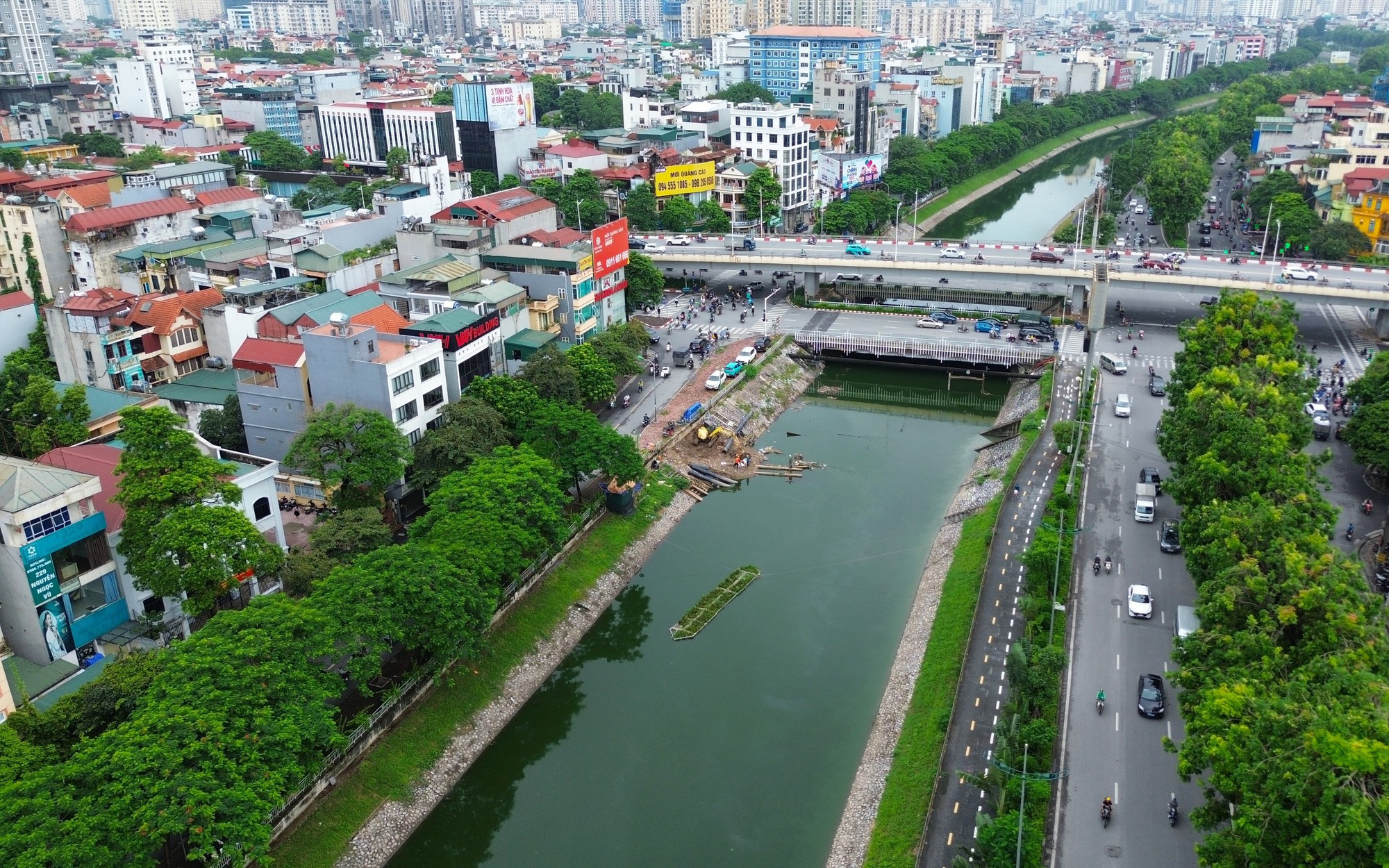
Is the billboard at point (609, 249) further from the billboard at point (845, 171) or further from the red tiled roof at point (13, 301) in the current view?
the billboard at point (845, 171)

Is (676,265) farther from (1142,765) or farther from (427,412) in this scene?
(1142,765)

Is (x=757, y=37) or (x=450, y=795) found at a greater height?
(x=757, y=37)

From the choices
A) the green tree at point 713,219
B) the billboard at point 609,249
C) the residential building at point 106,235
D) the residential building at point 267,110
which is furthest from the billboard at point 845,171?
the residential building at point 267,110

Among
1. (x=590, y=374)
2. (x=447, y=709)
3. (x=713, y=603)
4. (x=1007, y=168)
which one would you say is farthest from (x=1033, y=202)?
(x=447, y=709)

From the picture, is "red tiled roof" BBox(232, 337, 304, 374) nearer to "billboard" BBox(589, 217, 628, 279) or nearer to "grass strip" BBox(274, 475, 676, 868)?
"grass strip" BBox(274, 475, 676, 868)

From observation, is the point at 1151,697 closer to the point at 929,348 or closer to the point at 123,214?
the point at 929,348

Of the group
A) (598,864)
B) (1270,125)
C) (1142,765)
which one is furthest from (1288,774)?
(1270,125)
